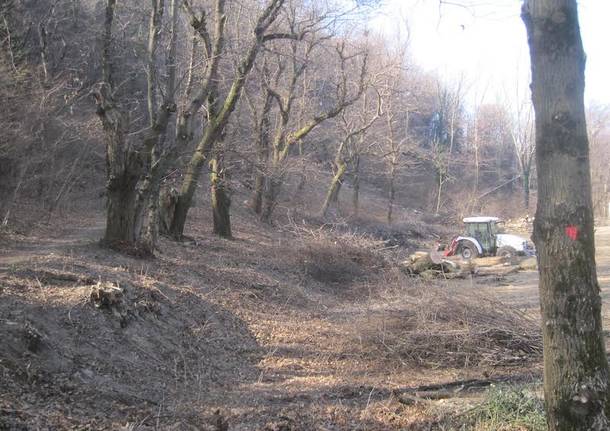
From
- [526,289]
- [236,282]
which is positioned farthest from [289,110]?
[236,282]

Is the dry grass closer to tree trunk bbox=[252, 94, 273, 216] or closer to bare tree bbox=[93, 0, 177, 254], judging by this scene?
bare tree bbox=[93, 0, 177, 254]

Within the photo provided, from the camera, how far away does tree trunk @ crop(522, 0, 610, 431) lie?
4133mm

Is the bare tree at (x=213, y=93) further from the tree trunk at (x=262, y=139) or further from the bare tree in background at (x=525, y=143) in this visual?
the bare tree in background at (x=525, y=143)

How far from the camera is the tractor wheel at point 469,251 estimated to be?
2638cm

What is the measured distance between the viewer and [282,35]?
1560 centimetres

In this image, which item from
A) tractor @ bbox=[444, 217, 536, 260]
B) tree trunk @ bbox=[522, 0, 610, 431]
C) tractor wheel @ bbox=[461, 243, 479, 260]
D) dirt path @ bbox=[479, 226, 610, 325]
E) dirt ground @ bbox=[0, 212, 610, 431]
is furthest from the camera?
tractor @ bbox=[444, 217, 536, 260]

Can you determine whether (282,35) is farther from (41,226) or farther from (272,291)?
(41,226)

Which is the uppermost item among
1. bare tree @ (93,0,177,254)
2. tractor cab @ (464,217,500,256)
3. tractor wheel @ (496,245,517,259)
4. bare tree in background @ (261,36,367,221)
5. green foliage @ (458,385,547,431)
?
bare tree in background @ (261,36,367,221)

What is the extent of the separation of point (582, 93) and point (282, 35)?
1223 centimetres

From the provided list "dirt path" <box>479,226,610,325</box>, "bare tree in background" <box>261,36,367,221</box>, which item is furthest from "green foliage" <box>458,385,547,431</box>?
"bare tree in background" <box>261,36,367,221</box>

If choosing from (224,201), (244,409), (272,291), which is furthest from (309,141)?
(244,409)

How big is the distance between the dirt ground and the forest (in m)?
0.04

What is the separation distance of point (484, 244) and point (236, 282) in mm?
16972

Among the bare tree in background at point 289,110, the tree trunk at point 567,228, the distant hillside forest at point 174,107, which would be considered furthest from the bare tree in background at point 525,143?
the tree trunk at point 567,228
